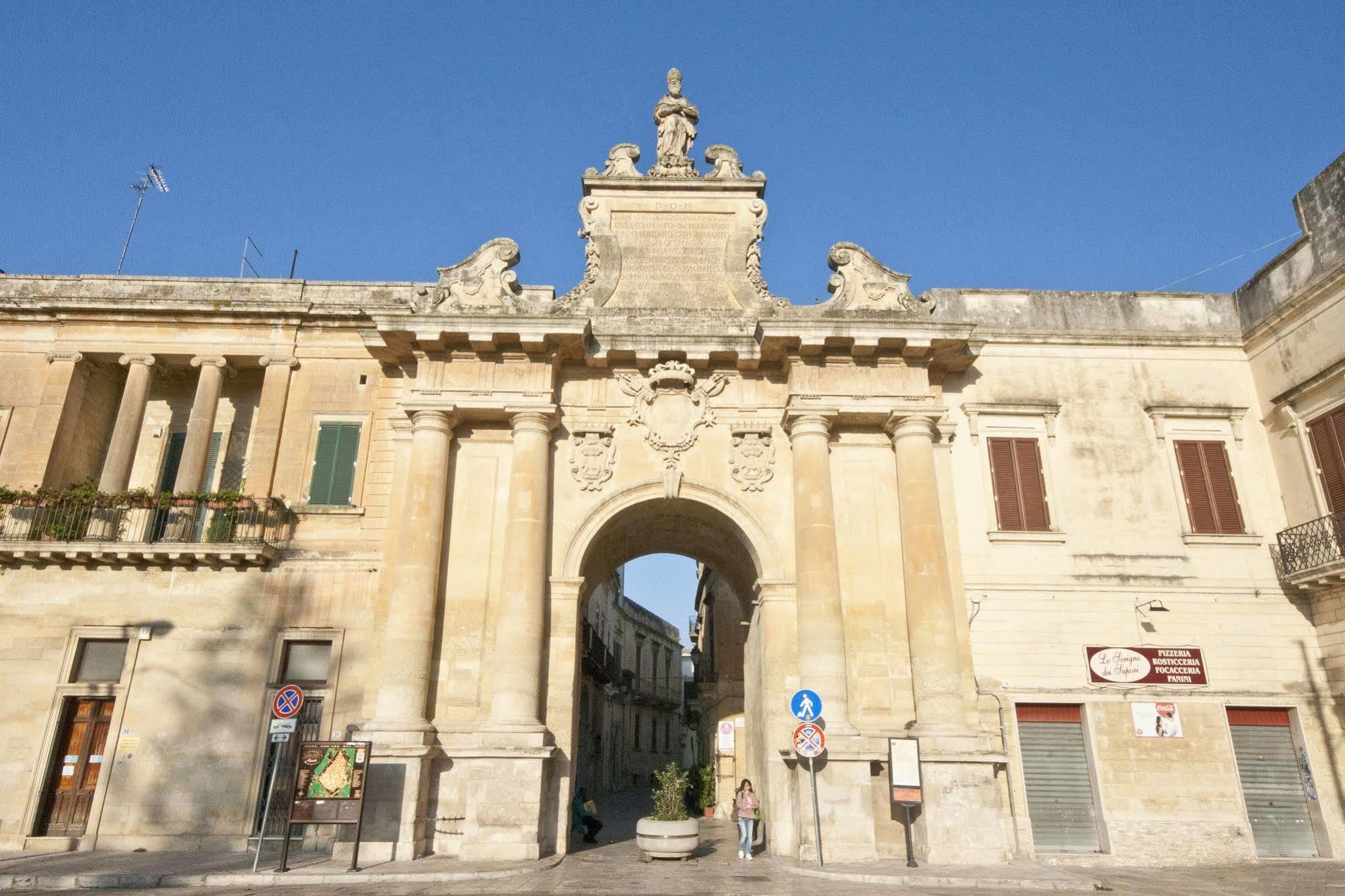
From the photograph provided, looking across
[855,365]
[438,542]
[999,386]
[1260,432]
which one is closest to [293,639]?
[438,542]

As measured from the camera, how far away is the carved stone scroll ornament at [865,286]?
17.0m

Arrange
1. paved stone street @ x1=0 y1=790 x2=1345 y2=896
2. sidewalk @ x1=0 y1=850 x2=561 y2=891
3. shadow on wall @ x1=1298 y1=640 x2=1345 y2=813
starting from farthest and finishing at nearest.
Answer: shadow on wall @ x1=1298 y1=640 x2=1345 y2=813, sidewalk @ x1=0 y1=850 x2=561 y2=891, paved stone street @ x1=0 y1=790 x2=1345 y2=896

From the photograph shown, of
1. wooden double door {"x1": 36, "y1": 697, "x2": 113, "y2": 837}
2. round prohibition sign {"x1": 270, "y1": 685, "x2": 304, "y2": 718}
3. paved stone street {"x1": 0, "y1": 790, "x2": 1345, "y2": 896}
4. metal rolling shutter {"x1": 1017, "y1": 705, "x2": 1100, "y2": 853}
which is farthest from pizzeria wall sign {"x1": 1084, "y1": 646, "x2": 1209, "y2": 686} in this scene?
wooden double door {"x1": 36, "y1": 697, "x2": 113, "y2": 837}

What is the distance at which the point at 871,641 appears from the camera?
51.1ft

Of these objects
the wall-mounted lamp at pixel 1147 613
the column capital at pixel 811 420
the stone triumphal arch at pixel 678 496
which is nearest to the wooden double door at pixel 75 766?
the stone triumphal arch at pixel 678 496

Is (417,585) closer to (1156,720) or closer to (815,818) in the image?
(815,818)

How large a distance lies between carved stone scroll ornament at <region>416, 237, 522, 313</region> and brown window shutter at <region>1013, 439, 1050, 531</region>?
35.0ft

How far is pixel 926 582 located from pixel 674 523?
5.53m

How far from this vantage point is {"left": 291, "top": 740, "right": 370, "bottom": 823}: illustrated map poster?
12.4 m

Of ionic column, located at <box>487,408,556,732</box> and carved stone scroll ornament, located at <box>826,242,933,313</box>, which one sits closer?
ionic column, located at <box>487,408,556,732</box>

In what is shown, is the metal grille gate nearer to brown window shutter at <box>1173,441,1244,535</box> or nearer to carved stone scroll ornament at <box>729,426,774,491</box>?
carved stone scroll ornament at <box>729,426,774,491</box>

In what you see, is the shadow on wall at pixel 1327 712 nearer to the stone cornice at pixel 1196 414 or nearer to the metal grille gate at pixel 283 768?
the stone cornice at pixel 1196 414

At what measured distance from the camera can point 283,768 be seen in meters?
15.2

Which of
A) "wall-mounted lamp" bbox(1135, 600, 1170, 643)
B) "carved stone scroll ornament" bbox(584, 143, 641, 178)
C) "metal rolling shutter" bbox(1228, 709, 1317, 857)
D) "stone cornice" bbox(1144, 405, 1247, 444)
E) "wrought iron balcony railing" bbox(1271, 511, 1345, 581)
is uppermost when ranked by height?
"carved stone scroll ornament" bbox(584, 143, 641, 178)
